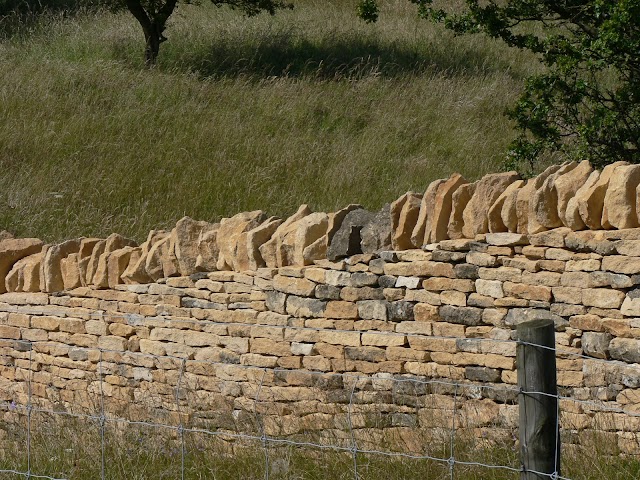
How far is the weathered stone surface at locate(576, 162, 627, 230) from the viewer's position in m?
4.52

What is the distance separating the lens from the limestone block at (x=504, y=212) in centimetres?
483

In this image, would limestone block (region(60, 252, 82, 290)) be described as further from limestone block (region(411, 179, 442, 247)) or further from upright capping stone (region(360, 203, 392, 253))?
limestone block (region(411, 179, 442, 247))

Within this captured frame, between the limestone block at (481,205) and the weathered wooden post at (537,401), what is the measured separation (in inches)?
72.2

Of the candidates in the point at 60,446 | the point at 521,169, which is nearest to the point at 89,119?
the point at 521,169

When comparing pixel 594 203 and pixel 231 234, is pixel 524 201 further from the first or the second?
pixel 231 234

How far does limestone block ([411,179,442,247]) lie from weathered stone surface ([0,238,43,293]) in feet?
11.0

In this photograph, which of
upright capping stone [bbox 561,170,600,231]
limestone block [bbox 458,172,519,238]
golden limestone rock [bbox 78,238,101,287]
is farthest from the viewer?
golden limestone rock [bbox 78,238,101,287]

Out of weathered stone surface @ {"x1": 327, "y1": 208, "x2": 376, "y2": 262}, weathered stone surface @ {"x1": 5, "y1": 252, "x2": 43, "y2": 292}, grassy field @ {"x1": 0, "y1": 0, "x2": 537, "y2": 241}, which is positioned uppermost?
grassy field @ {"x1": 0, "y1": 0, "x2": 537, "y2": 241}

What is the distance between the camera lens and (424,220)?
5180 millimetres

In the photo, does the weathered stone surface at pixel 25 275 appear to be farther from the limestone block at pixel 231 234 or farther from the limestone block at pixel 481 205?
the limestone block at pixel 481 205

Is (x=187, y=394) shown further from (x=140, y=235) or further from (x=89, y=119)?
(x=89, y=119)

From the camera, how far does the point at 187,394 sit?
5.91 meters

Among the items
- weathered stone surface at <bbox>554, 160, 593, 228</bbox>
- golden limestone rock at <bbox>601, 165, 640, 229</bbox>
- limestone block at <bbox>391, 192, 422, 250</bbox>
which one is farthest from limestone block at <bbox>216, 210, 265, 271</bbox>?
golden limestone rock at <bbox>601, 165, 640, 229</bbox>

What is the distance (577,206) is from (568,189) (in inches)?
5.2
